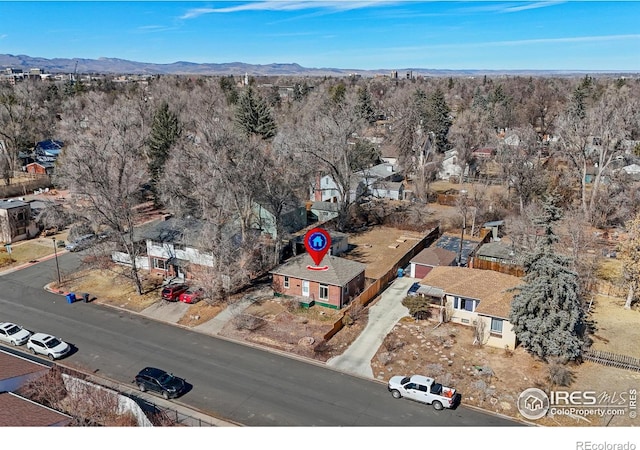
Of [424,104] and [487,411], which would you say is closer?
[487,411]

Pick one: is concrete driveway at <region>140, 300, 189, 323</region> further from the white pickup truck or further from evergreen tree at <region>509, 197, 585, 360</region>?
evergreen tree at <region>509, 197, 585, 360</region>

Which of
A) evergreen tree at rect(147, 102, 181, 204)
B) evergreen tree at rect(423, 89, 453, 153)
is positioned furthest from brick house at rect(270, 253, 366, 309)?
evergreen tree at rect(423, 89, 453, 153)

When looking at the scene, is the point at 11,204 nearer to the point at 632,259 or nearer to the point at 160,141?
the point at 160,141

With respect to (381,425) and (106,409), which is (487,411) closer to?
(381,425)

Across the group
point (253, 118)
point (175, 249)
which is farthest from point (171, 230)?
point (253, 118)

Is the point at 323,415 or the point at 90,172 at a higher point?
the point at 90,172

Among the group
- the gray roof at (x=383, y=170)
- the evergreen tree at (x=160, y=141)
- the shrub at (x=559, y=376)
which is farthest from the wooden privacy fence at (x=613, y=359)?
the evergreen tree at (x=160, y=141)

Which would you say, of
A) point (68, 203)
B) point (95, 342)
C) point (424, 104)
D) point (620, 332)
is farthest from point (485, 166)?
point (95, 342)
